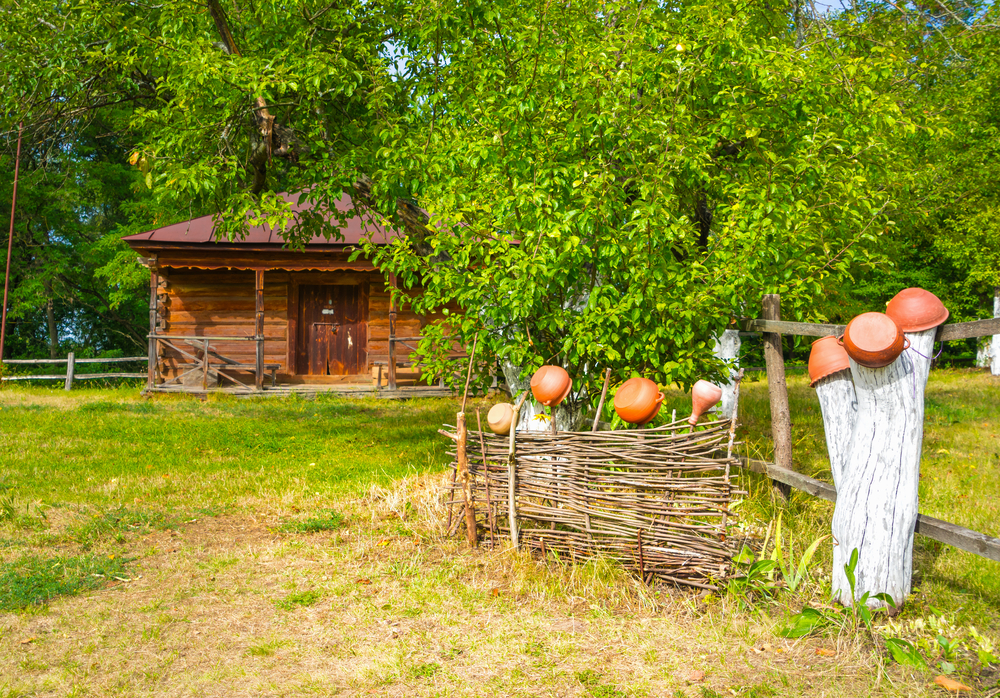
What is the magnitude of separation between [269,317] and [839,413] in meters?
14.2

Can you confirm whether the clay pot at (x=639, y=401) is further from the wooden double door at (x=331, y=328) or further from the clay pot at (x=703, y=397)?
the wooden double door at (x=331, y=328)

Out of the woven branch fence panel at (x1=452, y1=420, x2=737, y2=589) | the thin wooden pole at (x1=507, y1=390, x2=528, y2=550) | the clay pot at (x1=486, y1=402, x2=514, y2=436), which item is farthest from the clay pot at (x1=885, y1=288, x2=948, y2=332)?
the clay pot at (x1=486, y1=402, x2=514, y2=436)

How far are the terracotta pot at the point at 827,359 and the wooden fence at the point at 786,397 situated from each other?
0.55 ft

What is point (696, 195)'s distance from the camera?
860cm

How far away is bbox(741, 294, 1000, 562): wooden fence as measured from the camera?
3872 millimetres

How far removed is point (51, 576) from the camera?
5051 mm

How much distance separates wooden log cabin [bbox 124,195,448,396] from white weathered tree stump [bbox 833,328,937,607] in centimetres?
1183

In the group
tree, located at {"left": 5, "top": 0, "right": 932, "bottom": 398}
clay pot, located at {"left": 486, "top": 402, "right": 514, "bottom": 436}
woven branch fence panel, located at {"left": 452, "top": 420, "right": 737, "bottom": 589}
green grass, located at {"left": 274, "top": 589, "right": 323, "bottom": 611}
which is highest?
tree, located at {"left": 5, "top": 0, "right": 932, "bottom": 398}

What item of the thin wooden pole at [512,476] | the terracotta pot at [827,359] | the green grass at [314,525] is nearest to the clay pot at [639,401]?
the thin wooden pole at [512,476]

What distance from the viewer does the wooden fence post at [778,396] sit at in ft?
19.0

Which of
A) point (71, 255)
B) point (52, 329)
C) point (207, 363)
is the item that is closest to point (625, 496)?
point (207, 363)

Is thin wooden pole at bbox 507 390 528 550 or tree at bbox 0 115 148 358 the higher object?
tree at bbox 0 115 148 358

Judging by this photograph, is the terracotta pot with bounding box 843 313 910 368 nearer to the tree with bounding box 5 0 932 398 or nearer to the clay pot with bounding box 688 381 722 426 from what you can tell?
the clay pot with bounding box 688 381 722 426

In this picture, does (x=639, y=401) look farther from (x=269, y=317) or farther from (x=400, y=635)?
(x=269, y=317)
